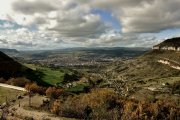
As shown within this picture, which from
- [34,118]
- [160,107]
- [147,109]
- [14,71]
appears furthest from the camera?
[14,71]

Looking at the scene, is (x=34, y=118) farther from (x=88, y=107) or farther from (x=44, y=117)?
(x=88, y=107)

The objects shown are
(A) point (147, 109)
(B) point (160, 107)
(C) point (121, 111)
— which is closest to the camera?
(C) point (121, 111)

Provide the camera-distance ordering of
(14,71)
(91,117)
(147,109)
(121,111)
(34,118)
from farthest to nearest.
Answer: (14,71) → (147,109) → (121,111) → (91,117) → (34,118)

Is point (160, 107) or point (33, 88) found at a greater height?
point (33, 88)

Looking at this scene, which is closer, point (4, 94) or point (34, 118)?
point (34, 118)

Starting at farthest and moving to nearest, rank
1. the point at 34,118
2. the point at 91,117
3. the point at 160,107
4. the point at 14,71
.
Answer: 1. the point at 14,71
2. the point at 160,107
3. the point at 91,117
4. the point at 34,118

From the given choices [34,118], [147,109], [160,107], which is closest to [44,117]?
[34,118]

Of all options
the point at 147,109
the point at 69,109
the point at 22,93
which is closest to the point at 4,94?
the point at 22,93

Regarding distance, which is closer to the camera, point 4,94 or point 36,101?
point 36,101

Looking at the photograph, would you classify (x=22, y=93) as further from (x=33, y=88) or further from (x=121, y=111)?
(x=121, y=111)
